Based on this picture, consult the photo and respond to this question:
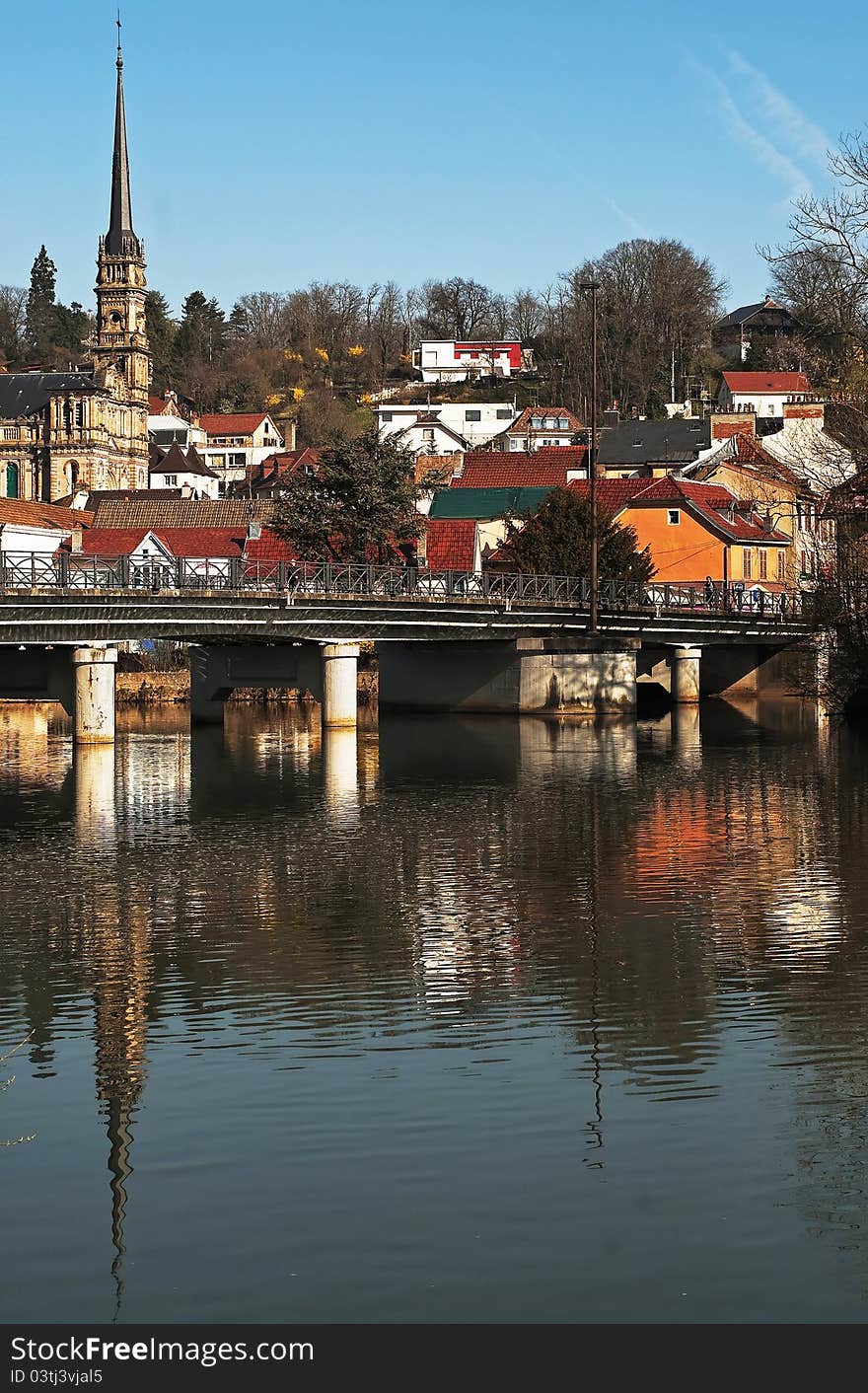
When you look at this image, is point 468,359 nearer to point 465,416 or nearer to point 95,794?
point 465,416

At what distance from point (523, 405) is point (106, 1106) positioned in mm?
165106

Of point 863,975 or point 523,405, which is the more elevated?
point 523,405

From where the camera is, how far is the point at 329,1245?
1184 centimetres

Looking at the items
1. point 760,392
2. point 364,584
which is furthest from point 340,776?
point 760,392

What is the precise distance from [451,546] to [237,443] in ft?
301

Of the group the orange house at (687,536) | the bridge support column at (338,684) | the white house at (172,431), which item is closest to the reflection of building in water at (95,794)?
the bridge support column at (338,684)

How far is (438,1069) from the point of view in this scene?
16047 millimetres

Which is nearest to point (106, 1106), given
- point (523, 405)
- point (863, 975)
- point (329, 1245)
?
point (329, 1245)

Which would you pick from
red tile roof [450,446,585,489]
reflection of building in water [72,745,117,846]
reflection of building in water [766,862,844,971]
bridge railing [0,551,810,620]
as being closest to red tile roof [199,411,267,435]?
red tile roof [450,446,585,489]

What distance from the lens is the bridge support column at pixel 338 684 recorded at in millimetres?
58562

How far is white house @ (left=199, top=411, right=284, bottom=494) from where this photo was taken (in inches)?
6821
